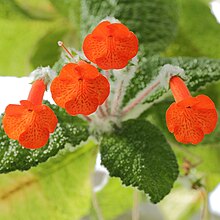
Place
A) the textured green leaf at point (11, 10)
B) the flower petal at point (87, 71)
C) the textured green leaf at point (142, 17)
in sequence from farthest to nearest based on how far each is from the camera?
the textured green leaf at point (11, 10), the textured green leaf at point (142, 17), the flower petal at point (87, 71)

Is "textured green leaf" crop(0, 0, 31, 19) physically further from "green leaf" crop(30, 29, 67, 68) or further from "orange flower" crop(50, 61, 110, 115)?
"orange flower" crop(50, 61, 110, 115)

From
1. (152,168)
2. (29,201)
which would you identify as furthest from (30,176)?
(152,168)

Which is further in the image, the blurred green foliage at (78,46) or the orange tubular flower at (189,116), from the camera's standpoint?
the blurred green foliage at (78,46)

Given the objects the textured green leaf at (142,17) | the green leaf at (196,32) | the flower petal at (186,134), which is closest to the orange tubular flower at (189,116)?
the flower petal at (186,134)

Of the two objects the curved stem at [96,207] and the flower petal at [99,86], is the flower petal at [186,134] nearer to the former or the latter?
the flower petal at [99,86]

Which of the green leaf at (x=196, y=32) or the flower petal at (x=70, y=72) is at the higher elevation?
the flower petal at (x=70, y=72)

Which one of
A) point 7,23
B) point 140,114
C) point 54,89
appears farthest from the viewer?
point 7,23

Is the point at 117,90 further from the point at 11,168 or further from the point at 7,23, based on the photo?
the point at 7,23

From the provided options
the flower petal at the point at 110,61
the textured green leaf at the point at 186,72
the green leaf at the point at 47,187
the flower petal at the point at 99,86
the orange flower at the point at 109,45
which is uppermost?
the orange flower at the point at 109,45
